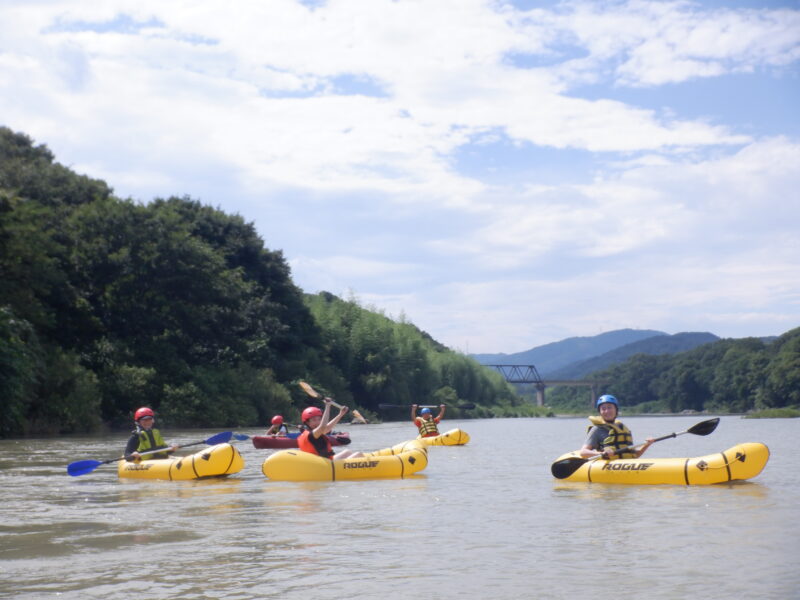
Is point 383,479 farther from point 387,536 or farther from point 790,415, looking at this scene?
point 790,415

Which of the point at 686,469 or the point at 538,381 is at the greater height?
the point at 538,381

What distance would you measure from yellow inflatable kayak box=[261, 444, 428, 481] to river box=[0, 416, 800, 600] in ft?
0.75

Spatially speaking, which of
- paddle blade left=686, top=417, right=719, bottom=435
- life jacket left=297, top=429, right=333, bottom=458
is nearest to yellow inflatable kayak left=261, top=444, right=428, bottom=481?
life jacket left=297, top=429, right=333, bottom=458

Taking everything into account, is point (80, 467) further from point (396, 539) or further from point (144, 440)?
point (396, 539)

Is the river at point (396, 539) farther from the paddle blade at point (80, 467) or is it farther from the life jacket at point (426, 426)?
the life jacket at point (426, 426)

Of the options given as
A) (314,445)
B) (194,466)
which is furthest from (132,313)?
(314,445)

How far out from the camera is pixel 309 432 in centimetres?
1294

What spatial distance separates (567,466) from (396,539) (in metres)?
4.97

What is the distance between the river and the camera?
595cm

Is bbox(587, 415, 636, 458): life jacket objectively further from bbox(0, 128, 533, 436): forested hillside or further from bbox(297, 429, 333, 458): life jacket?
bbox(0, 128, 533, 436): forested hillside

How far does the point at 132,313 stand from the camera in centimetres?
3469

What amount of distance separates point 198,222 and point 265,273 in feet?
14.6

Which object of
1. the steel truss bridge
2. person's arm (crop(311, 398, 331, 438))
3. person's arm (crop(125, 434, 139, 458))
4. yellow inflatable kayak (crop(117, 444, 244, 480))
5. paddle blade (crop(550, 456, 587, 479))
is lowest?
paddle blade (crop(550, 456, 587, 479))

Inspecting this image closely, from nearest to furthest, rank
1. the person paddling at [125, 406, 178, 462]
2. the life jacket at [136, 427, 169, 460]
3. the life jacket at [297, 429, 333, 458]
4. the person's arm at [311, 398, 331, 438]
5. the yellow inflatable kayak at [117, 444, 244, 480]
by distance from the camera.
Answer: the person's arm at [311, 398, 331, 438]
the life jacket at [297, 429, 333, 458]
the yellow inflatable kayak at [117, 444, 244, 480]
the person paddling at [125, 406, 178, 462]
the life jacket at [136, 427, 169, 460]
